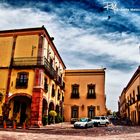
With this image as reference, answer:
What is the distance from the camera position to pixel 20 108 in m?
26.3

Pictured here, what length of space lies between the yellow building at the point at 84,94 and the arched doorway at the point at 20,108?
1370 centimetres

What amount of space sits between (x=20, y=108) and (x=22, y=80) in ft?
11.6

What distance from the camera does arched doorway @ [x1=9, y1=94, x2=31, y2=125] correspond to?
25.4 metres

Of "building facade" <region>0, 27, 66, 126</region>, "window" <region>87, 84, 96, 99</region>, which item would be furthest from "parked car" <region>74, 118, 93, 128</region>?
"window" <region>87, 84, 96, 99</region>

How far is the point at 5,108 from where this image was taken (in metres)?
24.3

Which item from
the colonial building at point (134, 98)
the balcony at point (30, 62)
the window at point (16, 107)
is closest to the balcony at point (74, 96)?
the colonial building at point (134, 98)

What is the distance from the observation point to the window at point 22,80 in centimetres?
2532

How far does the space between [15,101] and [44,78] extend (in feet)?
15.0

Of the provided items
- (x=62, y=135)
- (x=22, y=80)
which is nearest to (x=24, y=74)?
(x=22, y=80)

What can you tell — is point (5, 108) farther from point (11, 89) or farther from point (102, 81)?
point (102, 81)

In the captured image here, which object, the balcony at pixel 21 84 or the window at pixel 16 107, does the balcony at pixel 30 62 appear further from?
the window at pixel 16 107

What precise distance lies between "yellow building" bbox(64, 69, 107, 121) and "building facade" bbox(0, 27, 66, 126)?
11153 mm

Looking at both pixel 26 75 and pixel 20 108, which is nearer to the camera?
pixel 26 75

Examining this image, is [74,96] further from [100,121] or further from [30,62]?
[30,62]
